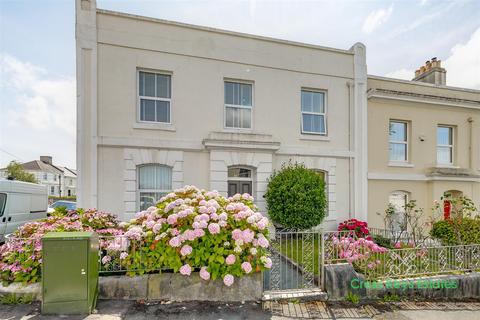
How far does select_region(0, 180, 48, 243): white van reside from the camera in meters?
9.03

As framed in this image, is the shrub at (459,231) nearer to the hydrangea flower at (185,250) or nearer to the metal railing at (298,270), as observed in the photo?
the metal railing at (298,270)

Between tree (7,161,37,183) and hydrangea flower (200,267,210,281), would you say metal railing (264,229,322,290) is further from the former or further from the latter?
tree (7,161,37,183)

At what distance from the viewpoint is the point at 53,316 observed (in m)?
3.97

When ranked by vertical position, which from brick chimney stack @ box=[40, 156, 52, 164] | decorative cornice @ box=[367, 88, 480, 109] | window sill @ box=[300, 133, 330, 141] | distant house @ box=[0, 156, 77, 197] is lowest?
distant house @ box=[0, 156, 77, 197]

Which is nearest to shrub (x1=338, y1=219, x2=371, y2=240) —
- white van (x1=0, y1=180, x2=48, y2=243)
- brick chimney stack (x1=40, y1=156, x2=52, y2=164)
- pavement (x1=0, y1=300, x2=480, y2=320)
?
pavement (x1=0, y1=300, x2=480, y2=320)

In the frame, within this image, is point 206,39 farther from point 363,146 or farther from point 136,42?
point 363,146

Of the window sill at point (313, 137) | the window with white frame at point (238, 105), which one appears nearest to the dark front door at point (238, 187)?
the window with white frame at point (238, 105)

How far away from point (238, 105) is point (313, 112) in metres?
3.10

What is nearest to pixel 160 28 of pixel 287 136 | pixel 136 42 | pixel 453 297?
pixel 136 42

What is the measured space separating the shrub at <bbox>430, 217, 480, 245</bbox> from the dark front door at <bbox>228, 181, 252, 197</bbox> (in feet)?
19.2

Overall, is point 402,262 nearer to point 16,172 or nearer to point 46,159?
point 16,172

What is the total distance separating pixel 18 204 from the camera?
9703 millimetres

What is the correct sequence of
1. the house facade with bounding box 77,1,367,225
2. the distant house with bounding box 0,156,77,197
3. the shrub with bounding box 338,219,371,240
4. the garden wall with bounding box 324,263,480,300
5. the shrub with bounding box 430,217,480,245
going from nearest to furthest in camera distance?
the garden wall with bounding box 324,263,480,300 → the shrub with bounding box 430,217,480,245 → the house facade with bounding box 77,1,367,225 → the shrub with bounding box 338,219,371,240 → the distant house with bounding box 0,156,77,197

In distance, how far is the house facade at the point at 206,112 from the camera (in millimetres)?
8305
